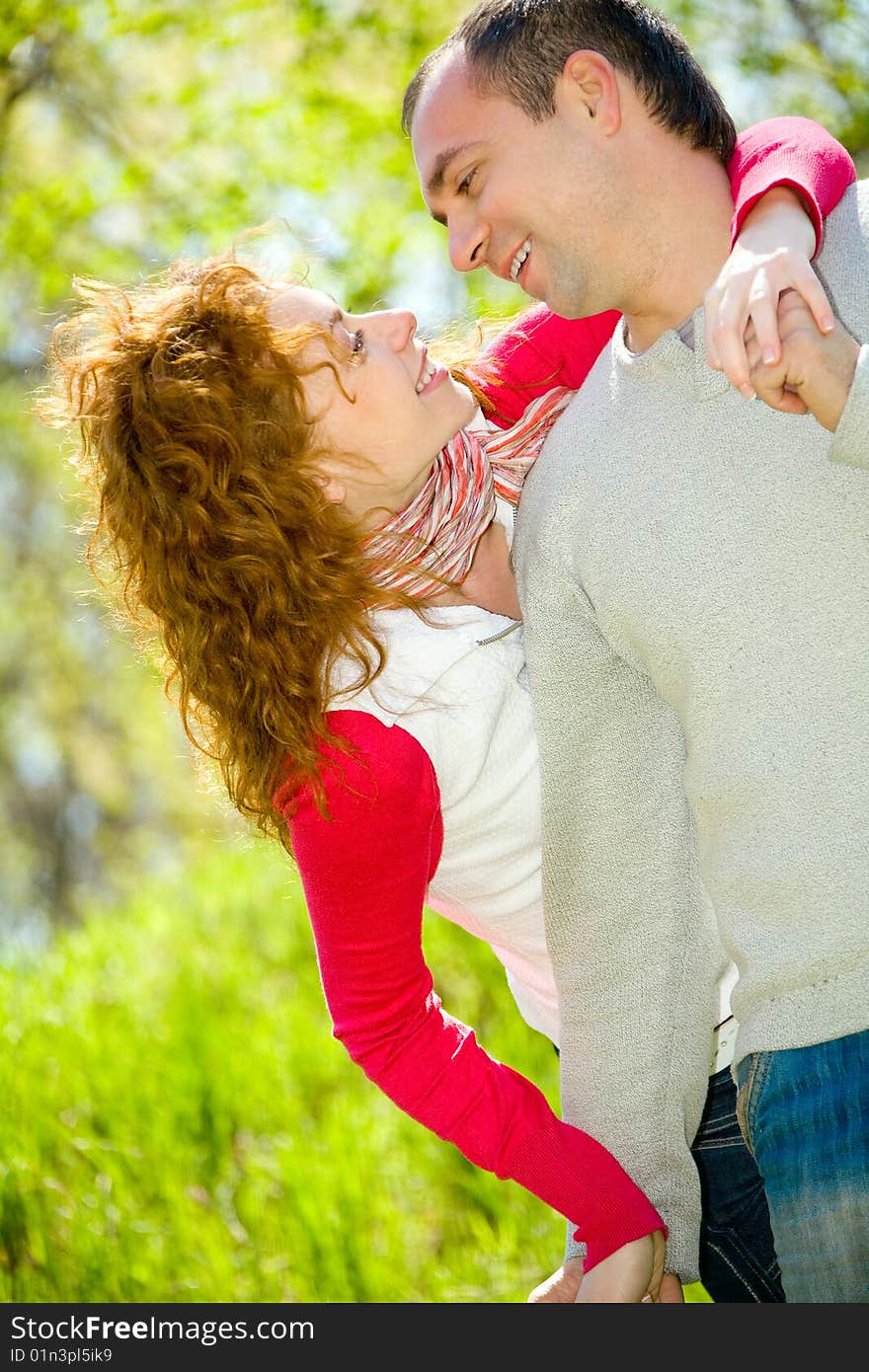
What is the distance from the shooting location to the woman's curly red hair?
1.81 metres

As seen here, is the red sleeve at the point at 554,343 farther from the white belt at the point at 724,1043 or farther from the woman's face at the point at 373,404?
the white belt at the point at 724,1043

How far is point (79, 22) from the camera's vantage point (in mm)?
5531

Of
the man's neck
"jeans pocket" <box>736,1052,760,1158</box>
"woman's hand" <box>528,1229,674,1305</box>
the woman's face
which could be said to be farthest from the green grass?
the man's neck

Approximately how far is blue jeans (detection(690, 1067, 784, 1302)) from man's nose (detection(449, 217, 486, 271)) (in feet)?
4.08

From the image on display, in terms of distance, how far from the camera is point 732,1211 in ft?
6.44

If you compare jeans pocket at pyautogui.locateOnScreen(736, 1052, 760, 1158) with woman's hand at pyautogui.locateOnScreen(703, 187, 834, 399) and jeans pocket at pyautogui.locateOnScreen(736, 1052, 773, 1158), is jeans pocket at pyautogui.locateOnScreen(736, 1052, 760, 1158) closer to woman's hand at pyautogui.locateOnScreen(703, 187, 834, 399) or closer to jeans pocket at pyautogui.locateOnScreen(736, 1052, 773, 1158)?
jeans pocket at pyautogui.locateOnScreen(736, 1052, 773, 1158)

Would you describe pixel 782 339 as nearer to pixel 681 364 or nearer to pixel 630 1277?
pixel 681 364

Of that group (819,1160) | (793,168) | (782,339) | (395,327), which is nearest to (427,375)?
(395,327)

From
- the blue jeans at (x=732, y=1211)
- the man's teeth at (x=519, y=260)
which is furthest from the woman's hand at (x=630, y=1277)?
the man's teeth at (x=519, y=260)

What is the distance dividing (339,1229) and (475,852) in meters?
1.53
